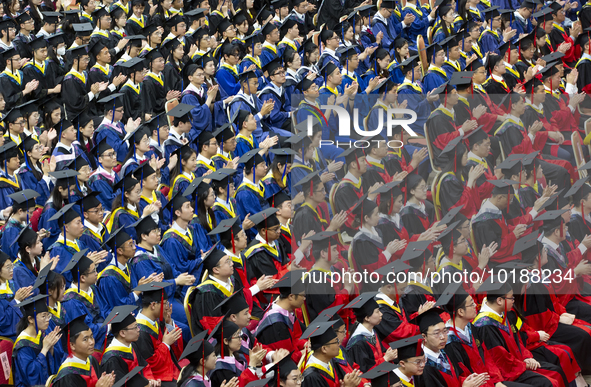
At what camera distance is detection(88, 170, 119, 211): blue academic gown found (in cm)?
796

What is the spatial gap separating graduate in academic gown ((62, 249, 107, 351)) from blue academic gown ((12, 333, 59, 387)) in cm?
46

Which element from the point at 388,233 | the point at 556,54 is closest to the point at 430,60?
the point at 556,54

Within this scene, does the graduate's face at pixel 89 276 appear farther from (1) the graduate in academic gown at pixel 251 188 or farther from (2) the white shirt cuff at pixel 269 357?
(1) the graduate in academic gown at pixel 251 188

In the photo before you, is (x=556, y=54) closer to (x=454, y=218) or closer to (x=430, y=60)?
(x=430, y=60)

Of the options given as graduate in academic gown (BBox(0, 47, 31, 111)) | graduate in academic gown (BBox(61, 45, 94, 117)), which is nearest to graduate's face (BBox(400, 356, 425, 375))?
graduate in academic gown (BBox(61, 45, 94, 117))

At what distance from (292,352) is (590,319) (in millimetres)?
2752

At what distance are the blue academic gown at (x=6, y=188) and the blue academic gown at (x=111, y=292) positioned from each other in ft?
6.77

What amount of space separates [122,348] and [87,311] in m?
0.90

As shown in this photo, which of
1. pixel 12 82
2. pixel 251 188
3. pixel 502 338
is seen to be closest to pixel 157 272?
pixel 251 188

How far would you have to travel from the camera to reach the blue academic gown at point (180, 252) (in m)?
6.90

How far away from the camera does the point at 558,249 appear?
23.2 feet

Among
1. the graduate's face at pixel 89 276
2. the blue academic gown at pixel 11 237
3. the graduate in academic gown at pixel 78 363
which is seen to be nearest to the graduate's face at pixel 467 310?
the graduate in academic gown at pixel 78 363

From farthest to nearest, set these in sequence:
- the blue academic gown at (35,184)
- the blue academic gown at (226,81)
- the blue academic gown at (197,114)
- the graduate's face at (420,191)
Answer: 1. the blue academic gown at (226,81)
2. the blue academic gown at (197,114)
3. the blue academic gown at (35,184)
4. the graduate's face at (420,191)

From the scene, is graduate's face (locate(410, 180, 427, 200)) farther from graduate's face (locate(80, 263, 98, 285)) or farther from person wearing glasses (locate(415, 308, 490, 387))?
graduate's face (locate(80, 263, 98, 285))
